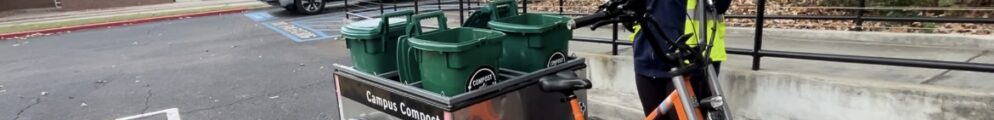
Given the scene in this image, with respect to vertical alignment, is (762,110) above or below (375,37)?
below

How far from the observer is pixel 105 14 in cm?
1786

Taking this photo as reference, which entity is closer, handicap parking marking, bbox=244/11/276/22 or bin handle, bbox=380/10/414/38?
bin handle, bbox=380/10/414/38

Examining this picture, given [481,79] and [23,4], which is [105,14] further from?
[481,79]

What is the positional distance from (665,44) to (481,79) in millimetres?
1009

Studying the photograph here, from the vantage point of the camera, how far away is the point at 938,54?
4977mm

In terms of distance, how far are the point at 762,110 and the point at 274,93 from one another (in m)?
3.71

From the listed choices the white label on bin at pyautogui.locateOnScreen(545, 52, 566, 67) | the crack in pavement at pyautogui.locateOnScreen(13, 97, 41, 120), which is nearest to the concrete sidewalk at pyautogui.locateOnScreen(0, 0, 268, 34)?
the crack in pavement at pyautogui.locateOnScreen(13, 97, 41, 120)

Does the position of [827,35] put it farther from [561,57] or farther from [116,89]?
[116,89]

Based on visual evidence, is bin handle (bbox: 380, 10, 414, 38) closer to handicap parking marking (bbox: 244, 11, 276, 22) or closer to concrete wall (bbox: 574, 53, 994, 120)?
concrete wall (bbox: 574, 53, 994, 120)

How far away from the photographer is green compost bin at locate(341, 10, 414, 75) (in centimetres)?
351

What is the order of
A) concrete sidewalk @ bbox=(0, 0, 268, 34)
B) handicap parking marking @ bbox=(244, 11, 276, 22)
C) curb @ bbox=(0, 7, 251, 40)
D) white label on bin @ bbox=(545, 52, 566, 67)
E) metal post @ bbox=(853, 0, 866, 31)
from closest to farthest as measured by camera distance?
white label on bin @ bbox=(545, 52, 566, 67) < metal post @ bbox=(853, 0, 866, 31) < curb @ bbox=(0, 7, 251, 40) < handicap parking marking @ bbox=(244, 11, 276, 22) < concrete sidewalk @ bbox=(0, 0, 268, 34)

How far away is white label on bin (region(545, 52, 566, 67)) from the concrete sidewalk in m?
13.3

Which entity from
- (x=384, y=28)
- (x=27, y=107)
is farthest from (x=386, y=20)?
(x=27, y=107)

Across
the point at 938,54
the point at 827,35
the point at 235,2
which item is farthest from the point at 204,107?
the point at 235,2
